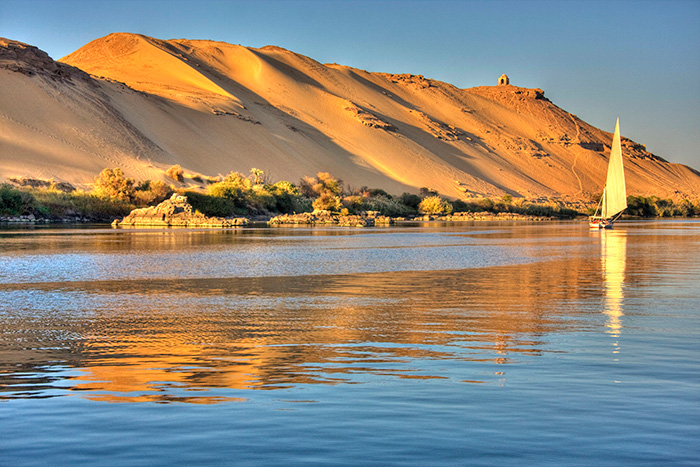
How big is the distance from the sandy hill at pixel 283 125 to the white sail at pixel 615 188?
42142mm

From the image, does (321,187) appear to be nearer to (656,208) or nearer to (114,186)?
(114,186)

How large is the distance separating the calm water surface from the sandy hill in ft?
188

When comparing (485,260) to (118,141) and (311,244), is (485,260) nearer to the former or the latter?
(311,244)

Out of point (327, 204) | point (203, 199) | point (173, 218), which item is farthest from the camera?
point (327, 204)

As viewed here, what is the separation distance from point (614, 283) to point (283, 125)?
94945 millimetres

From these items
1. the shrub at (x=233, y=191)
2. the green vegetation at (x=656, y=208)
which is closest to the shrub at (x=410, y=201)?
the shrub at (x=233, y=191)

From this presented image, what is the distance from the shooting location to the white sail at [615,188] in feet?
167

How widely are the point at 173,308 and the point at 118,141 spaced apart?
7337 centimetres

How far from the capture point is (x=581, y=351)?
8156mm

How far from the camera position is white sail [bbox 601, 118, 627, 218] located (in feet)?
167

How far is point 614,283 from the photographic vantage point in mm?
15758

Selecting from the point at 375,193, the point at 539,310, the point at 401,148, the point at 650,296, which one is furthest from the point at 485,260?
the point at 401,148

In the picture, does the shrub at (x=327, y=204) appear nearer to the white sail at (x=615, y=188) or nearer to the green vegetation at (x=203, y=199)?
the green vegetation at (x=203, y=199)

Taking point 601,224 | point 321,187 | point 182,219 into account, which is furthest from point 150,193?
point 601,224
